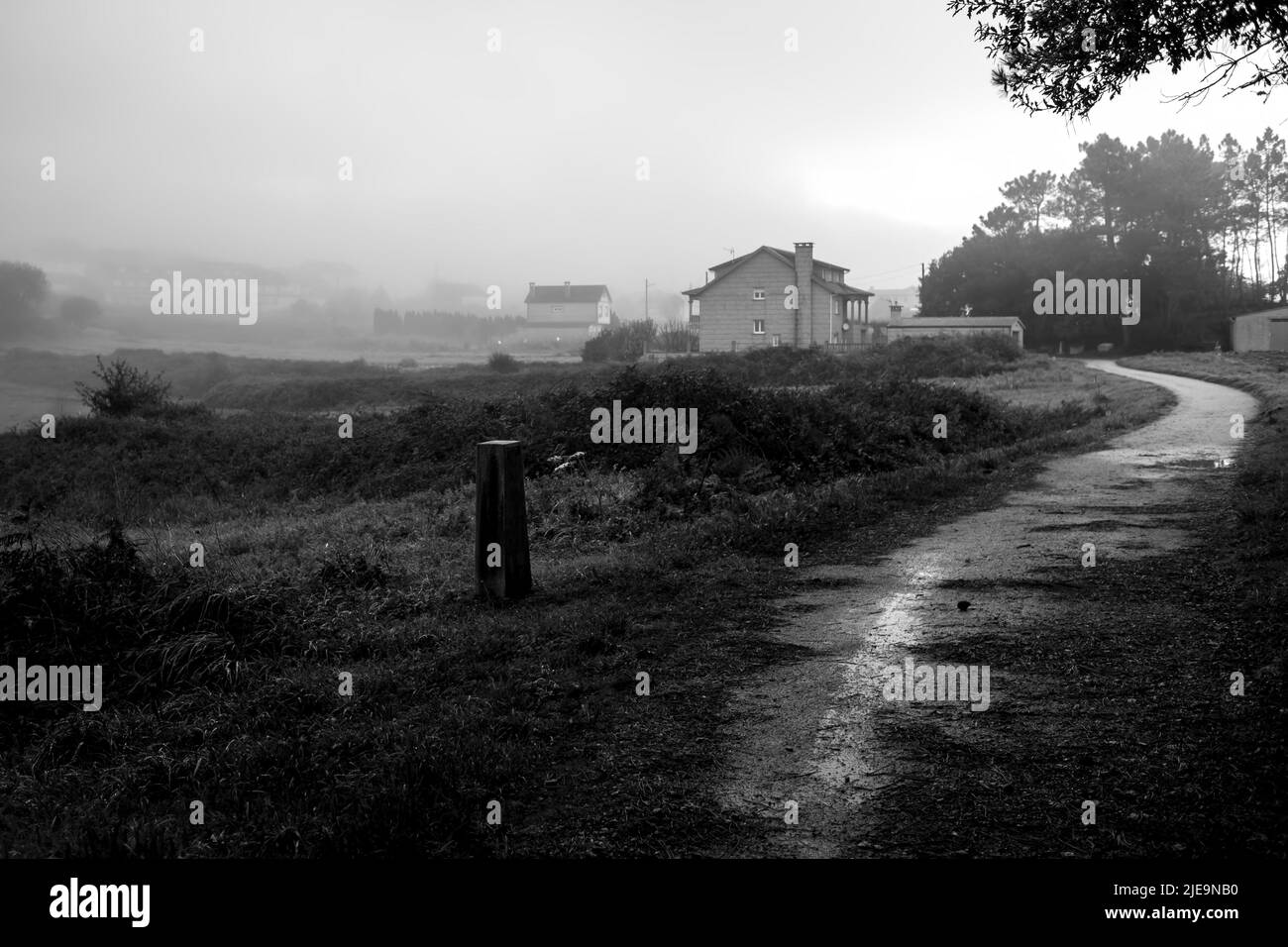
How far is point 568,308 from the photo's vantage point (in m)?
125

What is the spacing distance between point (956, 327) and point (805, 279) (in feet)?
53.0

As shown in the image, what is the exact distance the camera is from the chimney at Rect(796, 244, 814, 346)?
217ft

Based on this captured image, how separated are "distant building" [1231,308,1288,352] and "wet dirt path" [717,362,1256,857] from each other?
6294 cm

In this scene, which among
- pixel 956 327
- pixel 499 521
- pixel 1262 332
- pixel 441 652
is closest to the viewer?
pixel 441 652

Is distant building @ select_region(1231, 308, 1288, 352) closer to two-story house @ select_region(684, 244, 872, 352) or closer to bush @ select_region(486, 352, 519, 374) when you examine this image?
two-story house @ select_region(684, 244, 872, 352)

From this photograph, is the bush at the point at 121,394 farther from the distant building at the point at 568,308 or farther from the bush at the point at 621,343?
the distant building at the point at 568,308

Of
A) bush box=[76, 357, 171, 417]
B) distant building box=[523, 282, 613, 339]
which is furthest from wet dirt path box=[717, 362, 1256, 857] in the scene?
distant building box=[523, 282, 613, 339]

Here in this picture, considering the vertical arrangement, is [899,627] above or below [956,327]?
below

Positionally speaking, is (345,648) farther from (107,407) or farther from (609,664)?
(107,407)

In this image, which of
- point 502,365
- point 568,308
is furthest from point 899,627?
point 568,308

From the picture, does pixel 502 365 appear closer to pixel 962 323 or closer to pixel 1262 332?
pixel 962 323

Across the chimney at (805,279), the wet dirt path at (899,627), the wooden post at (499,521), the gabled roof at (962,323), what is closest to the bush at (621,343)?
the chimney at (805,279)
